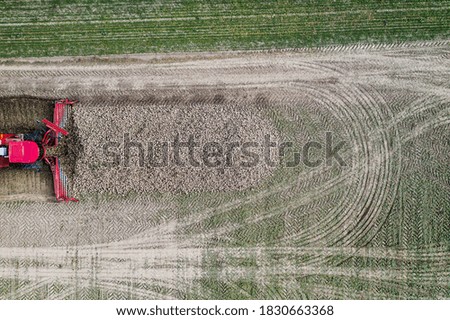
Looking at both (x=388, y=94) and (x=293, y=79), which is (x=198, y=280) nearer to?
(x=293, y=79)

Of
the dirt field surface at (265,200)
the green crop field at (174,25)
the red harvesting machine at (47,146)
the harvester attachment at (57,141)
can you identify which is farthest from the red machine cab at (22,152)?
the green crop field at (174,25)

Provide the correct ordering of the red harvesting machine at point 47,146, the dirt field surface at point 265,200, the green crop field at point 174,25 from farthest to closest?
the green crop field at point 174,25 → the dirt field surface at point 265,200 → the red harvesting machine at point 47,146

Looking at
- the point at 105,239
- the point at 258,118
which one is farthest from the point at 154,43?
the point at 105,239

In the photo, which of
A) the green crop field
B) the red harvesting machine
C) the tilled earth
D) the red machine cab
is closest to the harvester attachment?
the red harvesting machine

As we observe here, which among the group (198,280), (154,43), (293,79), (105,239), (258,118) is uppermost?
(154,43)

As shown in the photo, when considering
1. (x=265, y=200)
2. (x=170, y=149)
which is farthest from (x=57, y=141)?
(x=265, y=200)

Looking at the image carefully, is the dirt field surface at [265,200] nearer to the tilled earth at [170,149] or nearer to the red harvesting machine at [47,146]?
the tilled earth at [170,149]
